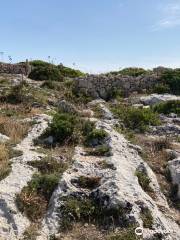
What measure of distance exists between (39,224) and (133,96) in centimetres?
2028

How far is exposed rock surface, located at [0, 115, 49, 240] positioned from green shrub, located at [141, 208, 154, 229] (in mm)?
2939

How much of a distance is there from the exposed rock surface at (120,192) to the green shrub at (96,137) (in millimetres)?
1629

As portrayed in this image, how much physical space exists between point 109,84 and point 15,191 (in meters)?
20.6

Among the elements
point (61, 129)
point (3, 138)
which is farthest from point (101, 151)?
point (3, 138)

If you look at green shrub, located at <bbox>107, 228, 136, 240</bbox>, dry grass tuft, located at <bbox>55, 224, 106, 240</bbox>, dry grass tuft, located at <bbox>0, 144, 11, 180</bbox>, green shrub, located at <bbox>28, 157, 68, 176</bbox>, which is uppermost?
dry grass tuft, located at <bbox>0, 144, 11, 180</bbox>

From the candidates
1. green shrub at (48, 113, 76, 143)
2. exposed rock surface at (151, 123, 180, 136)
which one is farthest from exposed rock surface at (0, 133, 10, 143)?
exposed rock surface at (151, 123, 180, 136)

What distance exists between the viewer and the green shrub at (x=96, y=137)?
1788 centimetres

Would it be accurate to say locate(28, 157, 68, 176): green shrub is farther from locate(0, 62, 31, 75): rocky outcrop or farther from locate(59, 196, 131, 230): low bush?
locate(0, 62, 31, 75): rocky outcrop

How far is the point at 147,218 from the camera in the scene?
12.1m

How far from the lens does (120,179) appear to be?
13562 mm

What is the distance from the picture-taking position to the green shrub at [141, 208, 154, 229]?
1184 cm

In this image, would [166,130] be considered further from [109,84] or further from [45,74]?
→ [45,74]

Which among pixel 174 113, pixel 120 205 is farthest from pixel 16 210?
pixel 174 113

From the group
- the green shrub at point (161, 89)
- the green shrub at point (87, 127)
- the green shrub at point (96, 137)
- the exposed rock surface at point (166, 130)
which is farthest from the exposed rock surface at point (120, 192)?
the green shrub at point (161, 89)
